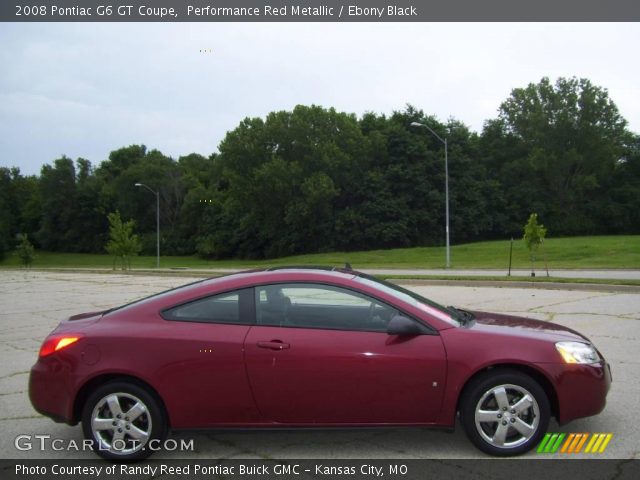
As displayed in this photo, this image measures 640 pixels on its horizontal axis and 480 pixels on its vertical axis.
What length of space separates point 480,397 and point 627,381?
2810mm

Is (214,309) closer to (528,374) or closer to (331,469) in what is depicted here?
(331,469)

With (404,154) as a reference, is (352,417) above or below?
below

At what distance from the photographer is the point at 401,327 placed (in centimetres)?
405

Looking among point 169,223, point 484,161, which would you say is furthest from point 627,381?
point 169,223

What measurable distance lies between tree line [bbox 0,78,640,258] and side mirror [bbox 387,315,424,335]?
53.0 m

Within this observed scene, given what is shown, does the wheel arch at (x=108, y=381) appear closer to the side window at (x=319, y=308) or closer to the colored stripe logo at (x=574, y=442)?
the side window at (x=319, y=308)

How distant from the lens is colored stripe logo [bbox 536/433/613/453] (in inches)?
164

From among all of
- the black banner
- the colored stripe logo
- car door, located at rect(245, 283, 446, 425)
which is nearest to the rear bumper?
the black banner

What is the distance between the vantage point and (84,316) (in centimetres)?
474

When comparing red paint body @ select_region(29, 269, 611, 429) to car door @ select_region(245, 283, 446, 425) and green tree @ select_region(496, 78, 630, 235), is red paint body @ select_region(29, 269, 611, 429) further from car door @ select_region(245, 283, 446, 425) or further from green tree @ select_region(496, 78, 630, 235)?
green tree @ select_region(496, 78, 630, 235)

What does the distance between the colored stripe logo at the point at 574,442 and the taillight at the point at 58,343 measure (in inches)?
136

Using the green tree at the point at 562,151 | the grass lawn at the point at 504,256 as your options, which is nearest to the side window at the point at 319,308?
the grass lawn at the point at 504,256

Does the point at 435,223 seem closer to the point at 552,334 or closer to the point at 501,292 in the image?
the point at 501,292

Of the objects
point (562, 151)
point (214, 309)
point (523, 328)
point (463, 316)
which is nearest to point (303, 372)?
point (214, 309)
